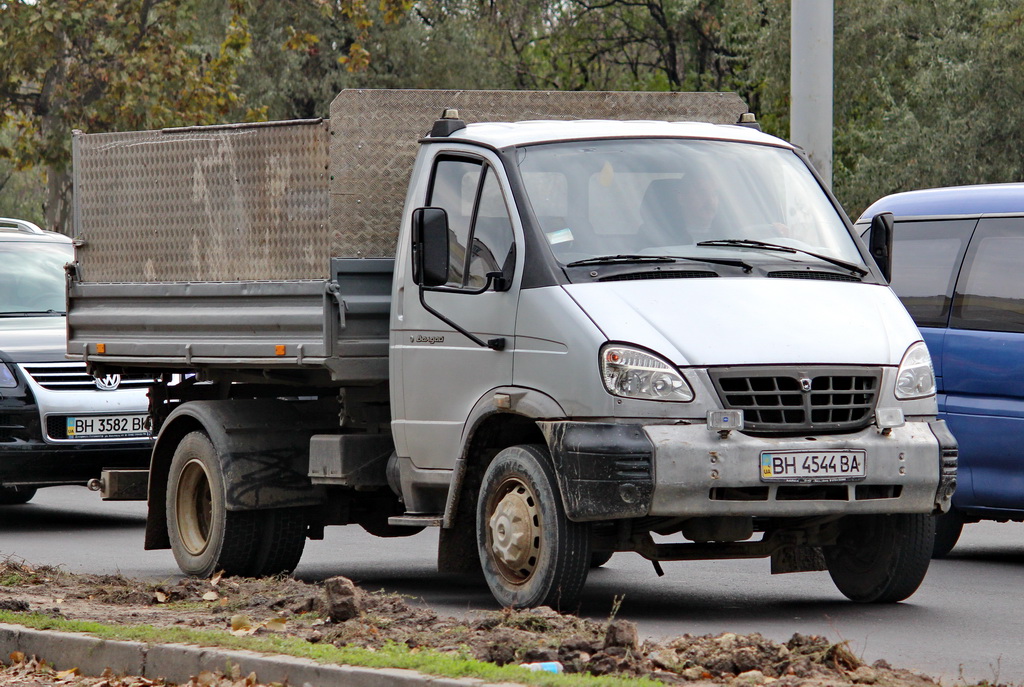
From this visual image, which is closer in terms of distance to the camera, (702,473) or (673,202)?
(702,473)

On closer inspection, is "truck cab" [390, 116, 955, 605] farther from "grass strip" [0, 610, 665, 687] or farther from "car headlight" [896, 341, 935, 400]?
"grass strip" [0, 610, 665, 687]

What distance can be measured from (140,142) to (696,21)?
30.9 metres

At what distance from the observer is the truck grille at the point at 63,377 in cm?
1231

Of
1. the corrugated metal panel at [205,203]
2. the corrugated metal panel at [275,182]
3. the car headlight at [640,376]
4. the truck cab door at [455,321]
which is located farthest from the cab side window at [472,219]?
the car headlight at [640,376]

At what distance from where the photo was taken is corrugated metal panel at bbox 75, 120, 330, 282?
28.9ft

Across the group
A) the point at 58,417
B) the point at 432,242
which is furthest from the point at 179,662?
the point at 58,417

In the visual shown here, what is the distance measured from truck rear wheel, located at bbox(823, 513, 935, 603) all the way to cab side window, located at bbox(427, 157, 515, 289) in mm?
1976

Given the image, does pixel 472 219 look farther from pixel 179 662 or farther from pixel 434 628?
pixel 179 662

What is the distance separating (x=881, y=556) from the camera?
26.6ft

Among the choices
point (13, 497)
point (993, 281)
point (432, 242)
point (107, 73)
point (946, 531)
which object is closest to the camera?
point (432, 242)

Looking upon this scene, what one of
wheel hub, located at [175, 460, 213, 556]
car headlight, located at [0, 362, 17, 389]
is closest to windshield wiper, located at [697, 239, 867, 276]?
wheel hub, located at [175, 460, 213, 556]

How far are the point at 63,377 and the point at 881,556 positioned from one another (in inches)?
254

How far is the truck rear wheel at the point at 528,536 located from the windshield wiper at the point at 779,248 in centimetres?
123

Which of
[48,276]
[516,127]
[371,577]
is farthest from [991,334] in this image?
[48,276]
